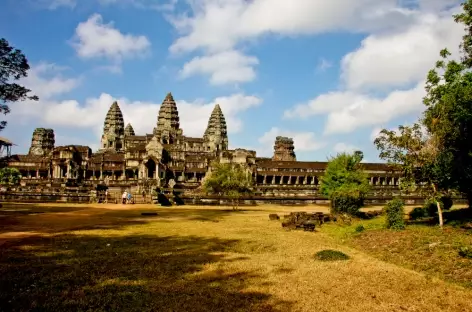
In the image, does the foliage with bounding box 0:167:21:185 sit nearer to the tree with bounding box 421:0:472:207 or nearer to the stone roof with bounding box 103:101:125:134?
the stone roof with bounding box 103:101:125:134

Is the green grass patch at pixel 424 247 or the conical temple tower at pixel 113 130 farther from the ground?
the conical temple tower at pixel 113 130

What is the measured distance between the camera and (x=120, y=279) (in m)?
9.53

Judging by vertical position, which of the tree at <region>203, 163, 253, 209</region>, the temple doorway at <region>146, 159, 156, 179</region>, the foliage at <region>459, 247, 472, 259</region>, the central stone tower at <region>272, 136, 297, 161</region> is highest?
the central stone tower at <region>272, 136, 297, 161</region>

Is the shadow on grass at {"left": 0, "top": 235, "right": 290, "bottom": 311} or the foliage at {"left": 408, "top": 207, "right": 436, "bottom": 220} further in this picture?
the foliage at {"left": 408, "top": 207, "right": 436, "bottom": 220}

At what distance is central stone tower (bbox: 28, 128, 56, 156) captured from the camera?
103 metres

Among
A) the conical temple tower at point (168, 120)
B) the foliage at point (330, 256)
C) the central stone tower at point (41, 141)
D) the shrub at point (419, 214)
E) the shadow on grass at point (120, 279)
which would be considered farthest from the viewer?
the conical temple tower at point (168, 120)

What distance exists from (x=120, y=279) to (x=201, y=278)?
6.96 feet

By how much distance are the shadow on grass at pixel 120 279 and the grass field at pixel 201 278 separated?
0.07 feet

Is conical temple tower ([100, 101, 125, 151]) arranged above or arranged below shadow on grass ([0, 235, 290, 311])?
above

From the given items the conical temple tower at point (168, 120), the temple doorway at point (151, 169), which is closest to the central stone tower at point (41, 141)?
the conical temple tower at point (168, 120)

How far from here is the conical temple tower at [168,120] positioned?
10574 centimetres

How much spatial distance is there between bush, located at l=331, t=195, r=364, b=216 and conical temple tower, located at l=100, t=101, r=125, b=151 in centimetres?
9157

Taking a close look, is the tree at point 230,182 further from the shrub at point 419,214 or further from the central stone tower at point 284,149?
the central stone tower at point 284,149

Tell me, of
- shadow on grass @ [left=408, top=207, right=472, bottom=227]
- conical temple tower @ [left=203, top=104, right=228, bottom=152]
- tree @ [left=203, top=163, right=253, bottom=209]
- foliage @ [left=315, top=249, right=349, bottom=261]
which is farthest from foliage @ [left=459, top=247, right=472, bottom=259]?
conical temple tower @ [left=203, top=104, right=228, bottom=152]
